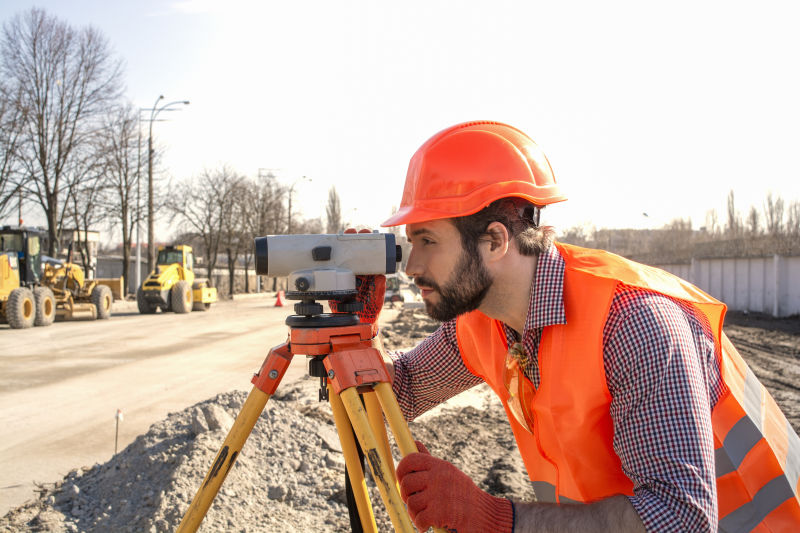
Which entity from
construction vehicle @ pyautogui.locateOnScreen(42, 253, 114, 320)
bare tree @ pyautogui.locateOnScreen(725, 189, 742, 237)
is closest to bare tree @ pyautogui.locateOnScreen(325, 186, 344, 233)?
bare tree @ pyautogui.locateOnScreen(725, 189, 742, 237)

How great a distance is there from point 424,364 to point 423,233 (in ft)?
1.97

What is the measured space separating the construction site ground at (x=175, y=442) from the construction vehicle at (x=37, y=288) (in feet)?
13.2

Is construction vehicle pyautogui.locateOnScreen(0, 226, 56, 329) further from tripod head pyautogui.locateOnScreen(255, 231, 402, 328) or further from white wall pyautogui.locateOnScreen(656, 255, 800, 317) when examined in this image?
white wall pyautogui.locateOnScreen(656, 255, 800, 317)

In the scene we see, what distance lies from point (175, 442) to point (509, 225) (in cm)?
305

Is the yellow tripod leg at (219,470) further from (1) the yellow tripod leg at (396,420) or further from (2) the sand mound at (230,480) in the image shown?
(2) the sand mound at (230,480)

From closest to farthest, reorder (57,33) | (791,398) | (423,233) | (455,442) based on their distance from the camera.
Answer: (423,233), (455,442), (791,398), (57,33)

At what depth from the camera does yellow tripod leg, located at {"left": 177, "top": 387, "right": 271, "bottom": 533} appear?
5.43 feet

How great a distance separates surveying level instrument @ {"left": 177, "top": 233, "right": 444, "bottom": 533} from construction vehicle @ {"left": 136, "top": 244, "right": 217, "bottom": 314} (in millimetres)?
18025

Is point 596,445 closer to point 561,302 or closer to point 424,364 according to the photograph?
point 561,302

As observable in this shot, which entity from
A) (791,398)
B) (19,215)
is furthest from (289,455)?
(19,215)

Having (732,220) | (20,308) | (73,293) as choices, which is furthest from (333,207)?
(20,308)

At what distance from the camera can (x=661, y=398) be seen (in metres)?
1.26

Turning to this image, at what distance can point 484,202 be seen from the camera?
1.60 m

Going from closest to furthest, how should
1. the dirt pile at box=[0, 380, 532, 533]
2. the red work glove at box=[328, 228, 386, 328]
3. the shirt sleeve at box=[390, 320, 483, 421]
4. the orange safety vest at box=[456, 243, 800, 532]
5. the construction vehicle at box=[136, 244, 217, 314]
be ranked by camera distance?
the orange safety vest at box=[456, 243, 800, 532]
the red work glove at box=[328, 228, 386, 328]
the shirt sleeve at box=[390, 320, 483, 421]
the dirt pile at box=[0, 380, 532, 533]
the construction vehicle at box=[136, 244, 217, 314]
